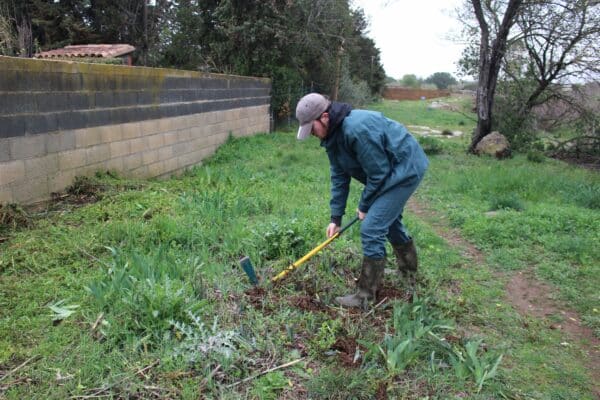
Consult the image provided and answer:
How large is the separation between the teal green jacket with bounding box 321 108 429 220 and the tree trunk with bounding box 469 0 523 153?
9670 mm

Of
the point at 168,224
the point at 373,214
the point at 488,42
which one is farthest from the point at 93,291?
the point at 488,42

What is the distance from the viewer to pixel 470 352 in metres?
2.91

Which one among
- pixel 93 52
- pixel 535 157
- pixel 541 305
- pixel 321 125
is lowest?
pixel 541 305

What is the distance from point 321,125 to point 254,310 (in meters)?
1.33

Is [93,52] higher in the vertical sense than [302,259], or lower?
higher

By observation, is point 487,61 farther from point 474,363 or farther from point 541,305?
point 474,363

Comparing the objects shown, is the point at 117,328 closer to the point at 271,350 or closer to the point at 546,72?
the point at 271,350

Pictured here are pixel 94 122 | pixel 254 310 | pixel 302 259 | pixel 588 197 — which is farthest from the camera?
pixel 588 197

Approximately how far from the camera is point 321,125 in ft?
10.9

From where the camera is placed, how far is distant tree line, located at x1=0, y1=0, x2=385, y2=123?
45.9 ft

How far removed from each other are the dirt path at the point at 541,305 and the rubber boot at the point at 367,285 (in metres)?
1.26

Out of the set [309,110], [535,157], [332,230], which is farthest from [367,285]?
[535,157]

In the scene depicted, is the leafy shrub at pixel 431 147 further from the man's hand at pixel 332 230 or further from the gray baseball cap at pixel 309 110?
the gray baseball cap at pixel 309 110

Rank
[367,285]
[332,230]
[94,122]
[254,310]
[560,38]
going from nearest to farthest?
1. [254,310]
2. [367,285]
3. [332,230]
4. [94,122]
5. [560,38]
